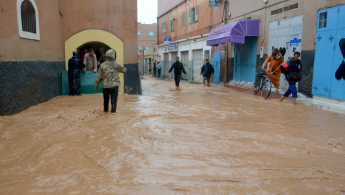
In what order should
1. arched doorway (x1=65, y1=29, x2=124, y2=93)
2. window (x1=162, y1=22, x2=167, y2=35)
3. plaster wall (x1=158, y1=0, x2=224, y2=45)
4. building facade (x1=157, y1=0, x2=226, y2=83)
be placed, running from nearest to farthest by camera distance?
arched doorway (x1=65, y1=29, x2=124, y2=93)
plaster wall (x1=158, y1=0, x2=224, y2=45)
building facade (x1=157, y1=0, x2=226, y2=83)
window (x1=162, y1=22, x2=167, y2=35)

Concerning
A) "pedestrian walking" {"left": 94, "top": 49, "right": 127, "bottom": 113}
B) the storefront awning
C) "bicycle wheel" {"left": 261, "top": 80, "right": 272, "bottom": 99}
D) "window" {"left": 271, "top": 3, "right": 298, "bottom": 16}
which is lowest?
"bicycle wheel" {"left": 261, "top": 80, "right": 272, "bottom": 99}

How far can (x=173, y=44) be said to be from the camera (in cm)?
2616

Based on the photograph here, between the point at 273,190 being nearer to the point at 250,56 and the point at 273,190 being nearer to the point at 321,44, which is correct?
the point at 321,44

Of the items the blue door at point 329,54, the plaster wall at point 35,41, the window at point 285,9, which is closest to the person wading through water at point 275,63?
the blue door at point 329,54

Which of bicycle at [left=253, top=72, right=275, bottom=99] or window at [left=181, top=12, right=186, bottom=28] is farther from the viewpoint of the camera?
window at [left=181, top=12, right=186, bottom=28]

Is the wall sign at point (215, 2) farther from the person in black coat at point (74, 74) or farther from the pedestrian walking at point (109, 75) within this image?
the pedestrian walking at point (109, 75)

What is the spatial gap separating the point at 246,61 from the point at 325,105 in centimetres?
671

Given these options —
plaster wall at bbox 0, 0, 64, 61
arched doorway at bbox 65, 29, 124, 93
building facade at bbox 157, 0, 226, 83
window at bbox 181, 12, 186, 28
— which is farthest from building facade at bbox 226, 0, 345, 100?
window at bbox 181, 12, 186, 28

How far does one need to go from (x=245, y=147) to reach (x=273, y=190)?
4.46 feet

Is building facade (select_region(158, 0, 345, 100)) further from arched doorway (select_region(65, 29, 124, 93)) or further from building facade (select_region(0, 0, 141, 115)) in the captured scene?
arched doorway (select_region(65, 29, 124, 93))

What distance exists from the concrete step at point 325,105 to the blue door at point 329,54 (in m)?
0.30

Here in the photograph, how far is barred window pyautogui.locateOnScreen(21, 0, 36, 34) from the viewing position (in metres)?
7.57

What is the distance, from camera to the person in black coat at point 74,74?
10211mm

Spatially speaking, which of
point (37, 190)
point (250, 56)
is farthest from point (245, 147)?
point (250, 56)
